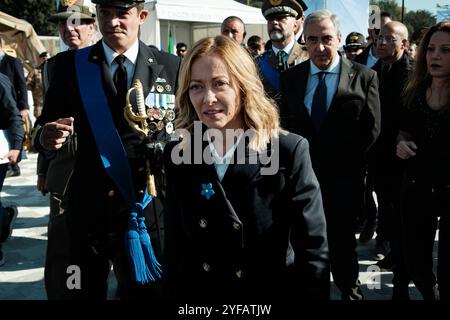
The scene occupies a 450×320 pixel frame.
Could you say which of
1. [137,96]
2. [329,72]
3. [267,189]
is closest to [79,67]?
[137,96]

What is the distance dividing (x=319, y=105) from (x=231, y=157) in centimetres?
173

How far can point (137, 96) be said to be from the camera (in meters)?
2.52

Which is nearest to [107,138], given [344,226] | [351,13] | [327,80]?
[327,80]

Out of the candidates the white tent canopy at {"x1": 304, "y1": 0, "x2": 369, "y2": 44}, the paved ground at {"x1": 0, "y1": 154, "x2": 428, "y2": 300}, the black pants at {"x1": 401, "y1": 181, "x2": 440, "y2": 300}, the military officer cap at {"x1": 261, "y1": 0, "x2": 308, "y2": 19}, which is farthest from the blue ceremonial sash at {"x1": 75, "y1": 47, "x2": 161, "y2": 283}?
the white tent canopy at {"x1": 304, "y1": 0, "x2": 369, "y2": 44}

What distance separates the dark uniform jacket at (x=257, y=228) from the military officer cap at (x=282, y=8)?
246 centimetres

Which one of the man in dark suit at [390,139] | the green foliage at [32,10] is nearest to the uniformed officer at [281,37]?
the man in dark suit at [390,139]

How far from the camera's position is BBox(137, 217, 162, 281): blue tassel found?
2.56m

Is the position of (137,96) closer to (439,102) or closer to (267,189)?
(267,189)

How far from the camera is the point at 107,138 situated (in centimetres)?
255

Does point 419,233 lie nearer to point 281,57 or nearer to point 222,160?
point 281,57

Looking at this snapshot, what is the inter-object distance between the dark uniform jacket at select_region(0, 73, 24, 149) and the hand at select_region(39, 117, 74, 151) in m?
2.36

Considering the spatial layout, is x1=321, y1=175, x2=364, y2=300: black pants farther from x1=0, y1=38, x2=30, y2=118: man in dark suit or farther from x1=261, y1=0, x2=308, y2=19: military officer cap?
x1=0, y1=38, x2=30, y2=118: man in dark suit
